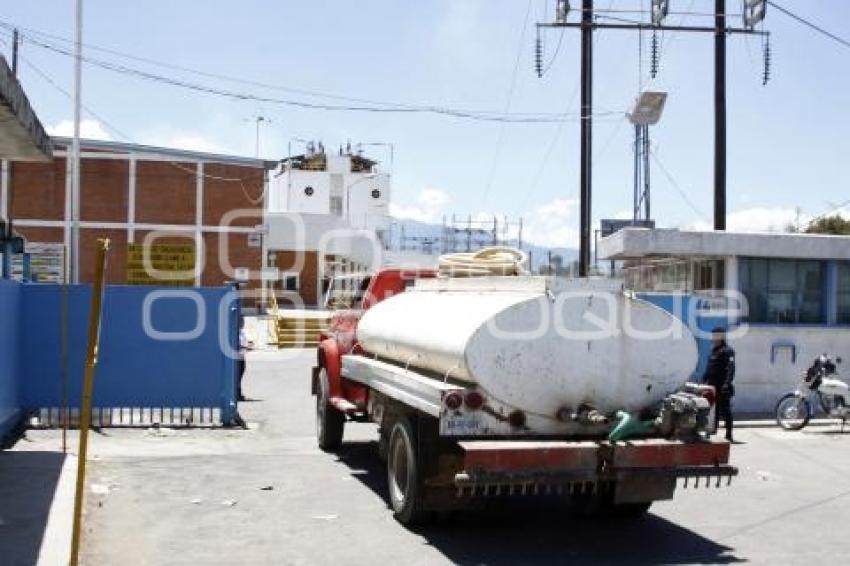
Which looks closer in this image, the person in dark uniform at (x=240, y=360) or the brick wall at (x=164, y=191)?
the person in dark uniform at (x=240, y=360)

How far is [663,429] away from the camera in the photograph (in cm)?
834

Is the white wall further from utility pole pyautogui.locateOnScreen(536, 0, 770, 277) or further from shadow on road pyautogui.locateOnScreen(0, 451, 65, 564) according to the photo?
shadow on road pyautogui.locateOnScreen(0, 451, 65, 564)

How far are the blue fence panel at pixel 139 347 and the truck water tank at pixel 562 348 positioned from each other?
23.3ft

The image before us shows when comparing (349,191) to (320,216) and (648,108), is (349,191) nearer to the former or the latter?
(320,216)

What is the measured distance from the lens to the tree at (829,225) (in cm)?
5466

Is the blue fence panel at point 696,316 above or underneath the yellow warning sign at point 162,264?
underneath

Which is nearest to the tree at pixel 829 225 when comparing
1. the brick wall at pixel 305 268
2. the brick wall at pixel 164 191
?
the brick wall at pixel 305 268

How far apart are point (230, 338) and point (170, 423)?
62.9 inches

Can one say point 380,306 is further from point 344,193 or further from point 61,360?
point 344,193

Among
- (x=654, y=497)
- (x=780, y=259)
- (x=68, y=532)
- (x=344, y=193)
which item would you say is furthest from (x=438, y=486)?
(x=344, y=193)

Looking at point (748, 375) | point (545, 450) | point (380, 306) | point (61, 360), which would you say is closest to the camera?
point (545, 450)

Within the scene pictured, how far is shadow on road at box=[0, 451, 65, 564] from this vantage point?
759 cm

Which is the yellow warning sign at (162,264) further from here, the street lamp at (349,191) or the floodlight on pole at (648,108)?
the street lamp at (349,191)

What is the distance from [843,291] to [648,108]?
5.88 meters
